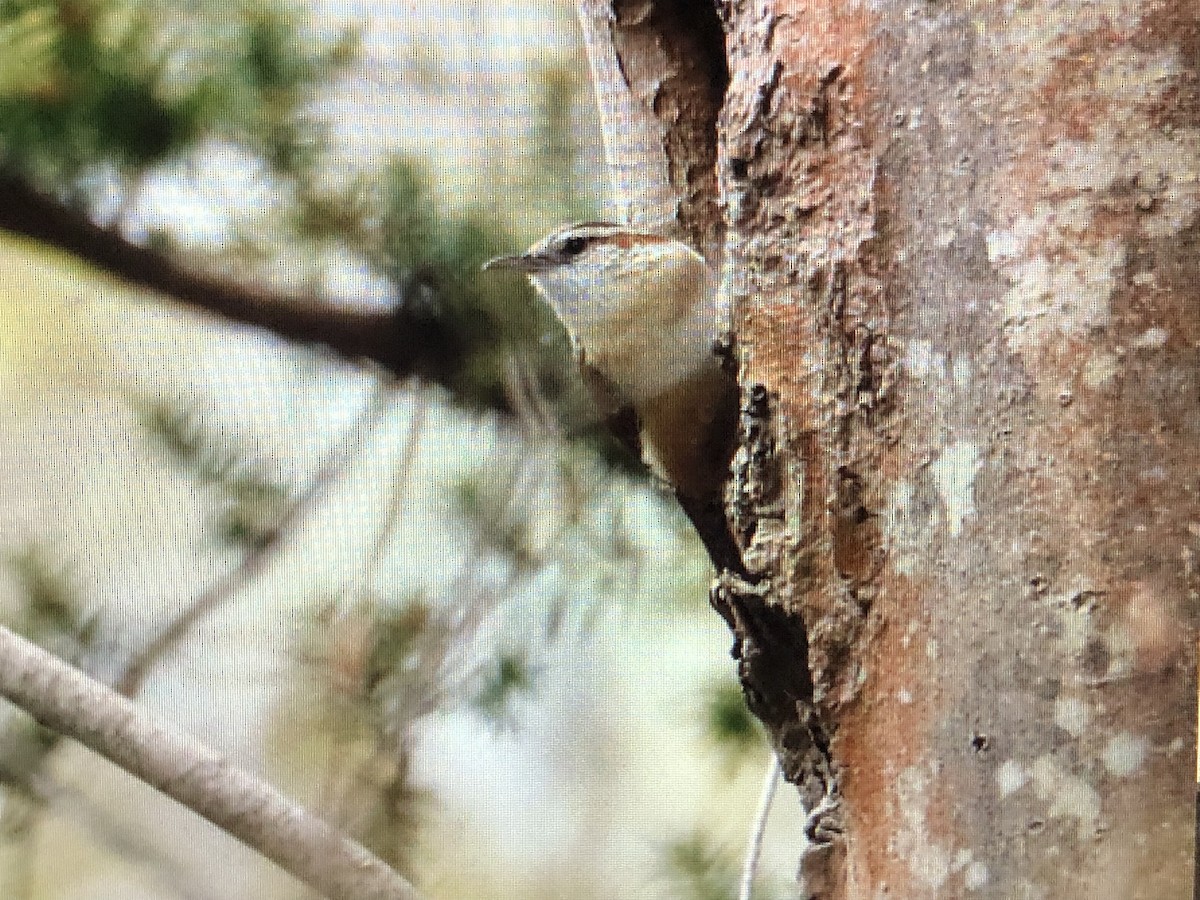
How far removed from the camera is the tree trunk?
34cm

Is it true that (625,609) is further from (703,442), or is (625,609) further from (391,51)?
(391,51)

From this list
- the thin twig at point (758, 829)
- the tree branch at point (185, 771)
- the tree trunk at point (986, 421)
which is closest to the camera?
the tree trunk at point (986, 421)

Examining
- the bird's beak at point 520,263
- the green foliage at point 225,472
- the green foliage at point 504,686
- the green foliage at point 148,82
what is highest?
the green foliage at point 148,82

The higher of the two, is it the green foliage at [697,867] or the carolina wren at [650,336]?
the carolina wren at [650,336]

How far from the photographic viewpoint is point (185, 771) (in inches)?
Result: 18.5

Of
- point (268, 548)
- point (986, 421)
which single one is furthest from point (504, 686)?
point (986, 421)

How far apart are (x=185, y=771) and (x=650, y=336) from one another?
24cm

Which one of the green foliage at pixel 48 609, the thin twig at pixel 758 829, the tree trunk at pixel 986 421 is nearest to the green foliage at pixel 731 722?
the thin twig at pixel 758 829

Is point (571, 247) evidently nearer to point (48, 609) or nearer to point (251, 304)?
point (251, 304)

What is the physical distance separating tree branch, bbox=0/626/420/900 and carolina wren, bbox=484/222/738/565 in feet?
0.61

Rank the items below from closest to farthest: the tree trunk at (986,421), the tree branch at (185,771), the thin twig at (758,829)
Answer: the tree trunk at (986,421) → the tree branch at (185,771) → the thin twig at (758,829)

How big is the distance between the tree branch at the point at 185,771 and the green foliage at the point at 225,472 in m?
0.07

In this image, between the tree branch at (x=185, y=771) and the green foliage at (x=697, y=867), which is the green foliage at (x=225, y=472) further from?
the green foliage at (x=697, y=867)

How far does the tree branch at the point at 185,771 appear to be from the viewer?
0.45 m
